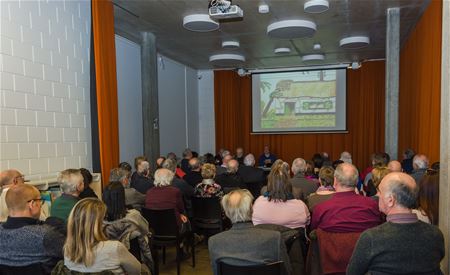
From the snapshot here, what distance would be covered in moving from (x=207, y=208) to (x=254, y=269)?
2.32 metres

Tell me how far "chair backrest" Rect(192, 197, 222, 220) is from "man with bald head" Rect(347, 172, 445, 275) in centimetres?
263

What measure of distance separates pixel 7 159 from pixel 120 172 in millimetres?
1276

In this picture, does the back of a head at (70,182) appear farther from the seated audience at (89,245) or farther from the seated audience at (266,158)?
the seated audience at (266,158)

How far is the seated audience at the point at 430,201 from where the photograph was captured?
2.50 m

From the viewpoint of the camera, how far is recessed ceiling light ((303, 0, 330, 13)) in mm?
5545

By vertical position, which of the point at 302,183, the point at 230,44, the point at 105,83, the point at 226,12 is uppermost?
the point at 230,44

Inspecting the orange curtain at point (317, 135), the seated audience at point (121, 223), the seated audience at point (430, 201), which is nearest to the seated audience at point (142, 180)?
the seated audience at point (121, 223)

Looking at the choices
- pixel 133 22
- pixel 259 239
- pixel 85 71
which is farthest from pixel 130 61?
pixel 259 239

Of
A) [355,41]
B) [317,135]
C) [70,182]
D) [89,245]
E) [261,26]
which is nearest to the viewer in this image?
[89,245]

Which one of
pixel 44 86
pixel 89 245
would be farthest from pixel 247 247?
pixel 44 86

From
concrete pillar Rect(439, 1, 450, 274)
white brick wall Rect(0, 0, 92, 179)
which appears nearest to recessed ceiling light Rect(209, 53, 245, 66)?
white brick wall Rect(0, 0, 92, 179)

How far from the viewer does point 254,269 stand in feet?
6.89

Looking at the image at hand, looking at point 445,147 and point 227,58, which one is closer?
point 445,147

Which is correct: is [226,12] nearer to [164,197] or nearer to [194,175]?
[194,175]
